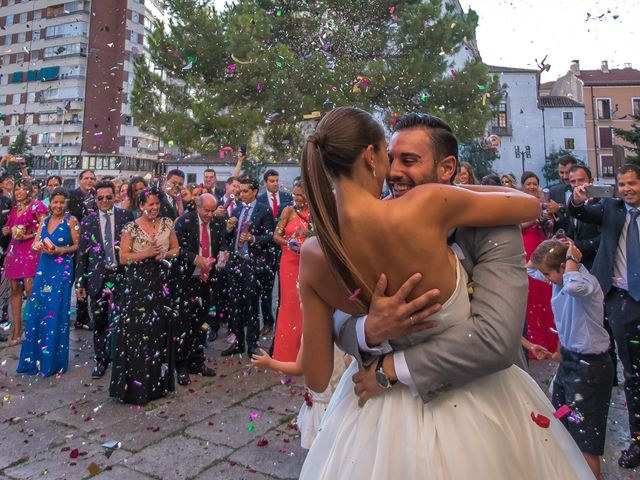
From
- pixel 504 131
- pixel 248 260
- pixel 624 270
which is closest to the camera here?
pixel 624 270

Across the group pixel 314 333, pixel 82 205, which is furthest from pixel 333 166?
pixel 82 205

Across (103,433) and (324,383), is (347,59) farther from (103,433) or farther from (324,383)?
(324,383)

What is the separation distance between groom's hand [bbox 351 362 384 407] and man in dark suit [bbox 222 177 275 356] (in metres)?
4.40

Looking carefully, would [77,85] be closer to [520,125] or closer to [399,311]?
[520,125]

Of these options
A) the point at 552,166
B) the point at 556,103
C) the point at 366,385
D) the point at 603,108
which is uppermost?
the point at 603,108

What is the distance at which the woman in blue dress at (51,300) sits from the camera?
16.8 ft

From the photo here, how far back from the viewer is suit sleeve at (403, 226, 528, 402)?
1.26 m

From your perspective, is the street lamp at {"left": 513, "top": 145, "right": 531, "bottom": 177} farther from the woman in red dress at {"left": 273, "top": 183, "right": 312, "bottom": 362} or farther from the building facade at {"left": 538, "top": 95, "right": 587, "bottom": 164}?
the woman in red dress at {"left": 273, "top": 183, "right": 312, "bottom": 362}

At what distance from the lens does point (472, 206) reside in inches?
50.7

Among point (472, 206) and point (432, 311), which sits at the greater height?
point (472, 206)

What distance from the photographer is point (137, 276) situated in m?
4.38

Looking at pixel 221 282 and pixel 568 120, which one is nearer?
pixel 221 282

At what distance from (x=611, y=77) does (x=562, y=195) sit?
178 feet

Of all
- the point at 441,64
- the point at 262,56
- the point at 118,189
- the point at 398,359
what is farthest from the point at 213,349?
the point at 441,64
